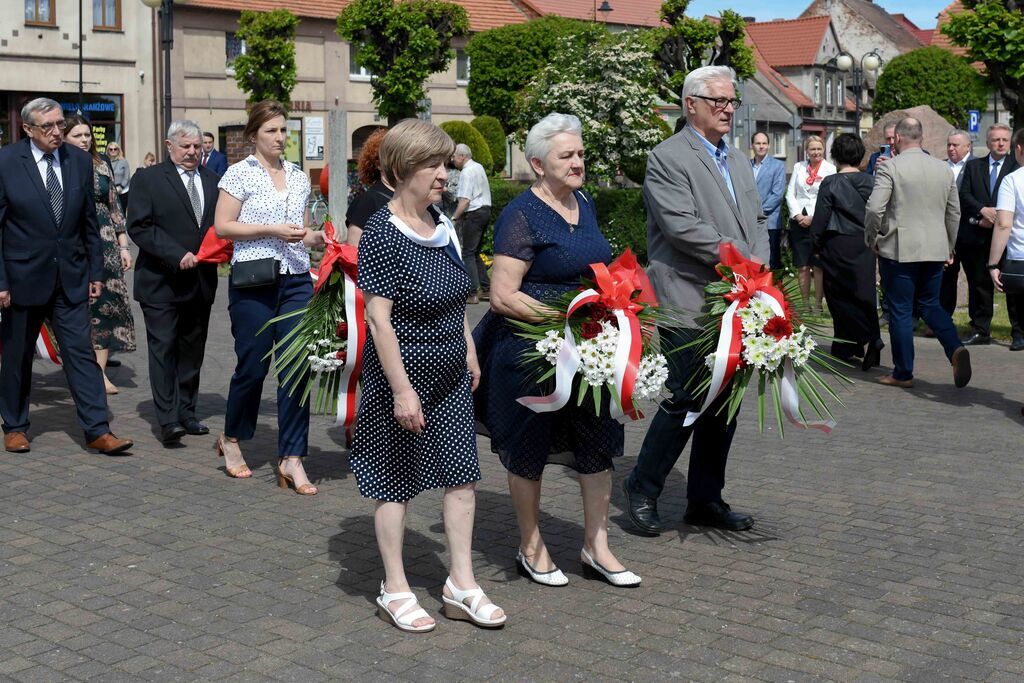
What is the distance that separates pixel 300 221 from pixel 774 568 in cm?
331

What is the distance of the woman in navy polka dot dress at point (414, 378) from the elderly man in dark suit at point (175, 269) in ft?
11.6

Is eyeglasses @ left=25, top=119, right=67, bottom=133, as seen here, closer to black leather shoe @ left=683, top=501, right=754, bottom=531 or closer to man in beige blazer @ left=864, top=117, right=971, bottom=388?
black leather shoe @ left=683, top=501, right=754, bottom=531

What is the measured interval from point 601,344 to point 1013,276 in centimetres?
508

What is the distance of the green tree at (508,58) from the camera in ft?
164

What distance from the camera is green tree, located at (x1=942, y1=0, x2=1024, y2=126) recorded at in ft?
91.1

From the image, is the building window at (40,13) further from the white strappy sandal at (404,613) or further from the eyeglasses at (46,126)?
the white strappy sandal at (404,613)

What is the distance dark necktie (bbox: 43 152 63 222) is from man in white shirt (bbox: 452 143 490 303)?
7.54 m

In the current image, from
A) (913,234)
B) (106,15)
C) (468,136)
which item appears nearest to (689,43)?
(468,136)

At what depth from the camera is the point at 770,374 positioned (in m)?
5.60

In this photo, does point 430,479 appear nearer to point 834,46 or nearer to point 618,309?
point 618,309

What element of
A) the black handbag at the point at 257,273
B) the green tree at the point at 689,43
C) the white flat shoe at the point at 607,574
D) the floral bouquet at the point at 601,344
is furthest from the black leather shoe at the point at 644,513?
the green tree at the point at 689,43

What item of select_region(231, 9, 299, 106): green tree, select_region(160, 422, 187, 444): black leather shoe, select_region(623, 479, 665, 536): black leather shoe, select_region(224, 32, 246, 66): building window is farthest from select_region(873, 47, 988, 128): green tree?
select_region(623, 479, 665, 536): black leather shoe

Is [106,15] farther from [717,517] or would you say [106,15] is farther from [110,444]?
[717,517]

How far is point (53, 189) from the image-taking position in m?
8.05
